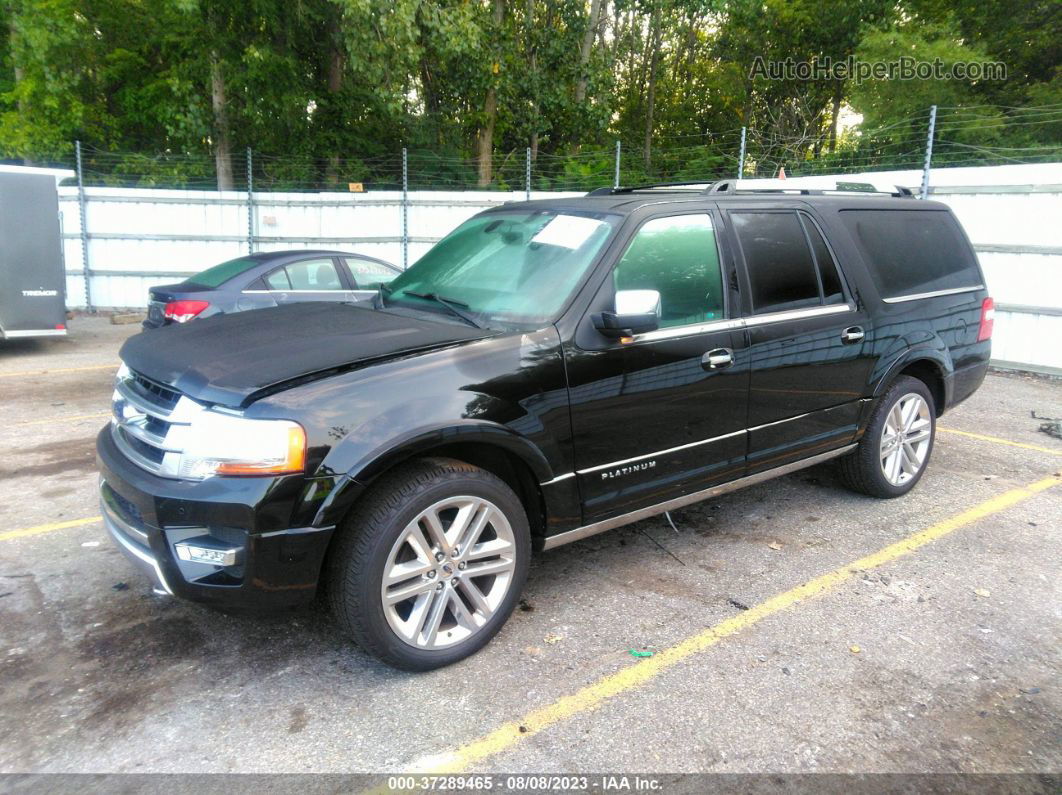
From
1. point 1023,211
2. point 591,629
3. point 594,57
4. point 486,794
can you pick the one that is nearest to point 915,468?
point 591,629

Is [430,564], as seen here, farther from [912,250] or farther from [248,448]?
[912,250]

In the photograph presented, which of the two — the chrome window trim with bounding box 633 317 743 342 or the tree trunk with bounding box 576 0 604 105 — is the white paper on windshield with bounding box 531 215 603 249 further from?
the tree trunk with bounding box 576 0 604 105

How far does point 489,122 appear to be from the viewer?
19594 millimetres

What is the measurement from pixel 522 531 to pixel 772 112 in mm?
27297

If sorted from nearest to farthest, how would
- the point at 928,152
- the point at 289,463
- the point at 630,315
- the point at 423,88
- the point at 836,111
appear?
the point at 289,463, the point at 630,315, the point at 928,152, the point at 423,88, the point at 836,111

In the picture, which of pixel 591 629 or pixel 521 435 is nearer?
pixel 521 435

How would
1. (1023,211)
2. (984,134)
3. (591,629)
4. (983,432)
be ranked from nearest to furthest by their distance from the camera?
(591,629)
(983,432)
(1023,211)
(984,134)

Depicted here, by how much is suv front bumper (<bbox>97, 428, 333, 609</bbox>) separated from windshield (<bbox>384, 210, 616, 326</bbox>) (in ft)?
4.25

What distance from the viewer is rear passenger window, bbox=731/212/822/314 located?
13.6ft

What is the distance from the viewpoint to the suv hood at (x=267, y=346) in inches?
115

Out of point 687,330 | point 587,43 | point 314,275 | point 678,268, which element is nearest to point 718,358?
point 687,330

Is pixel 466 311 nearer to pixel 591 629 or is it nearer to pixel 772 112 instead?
pixel 591 629

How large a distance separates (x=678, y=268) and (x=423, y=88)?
1851cm

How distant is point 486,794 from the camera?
2479 mm
